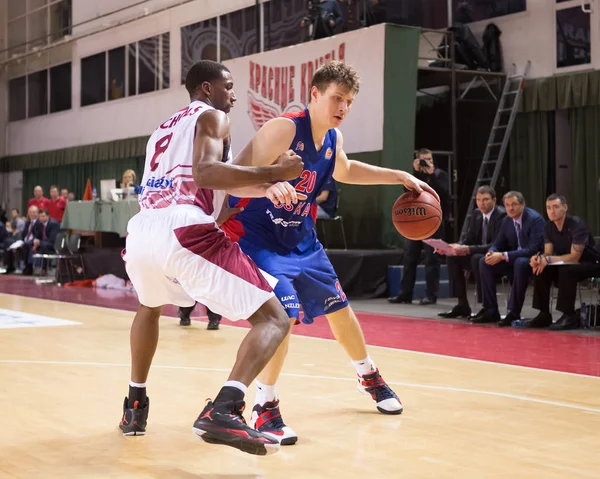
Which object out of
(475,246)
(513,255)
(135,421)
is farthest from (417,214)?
(475,246)

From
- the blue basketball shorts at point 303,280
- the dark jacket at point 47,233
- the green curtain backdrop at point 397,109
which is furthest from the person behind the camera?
the dark jacket at point 47,233

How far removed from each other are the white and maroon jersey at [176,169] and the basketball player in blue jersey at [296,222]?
1.04 feet

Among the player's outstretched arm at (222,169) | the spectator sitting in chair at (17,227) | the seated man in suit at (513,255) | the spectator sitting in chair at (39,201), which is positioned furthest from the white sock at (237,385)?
the spectator sitting in chair at (17,227)

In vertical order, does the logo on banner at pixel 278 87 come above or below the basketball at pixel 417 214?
above

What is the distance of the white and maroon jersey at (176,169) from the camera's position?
10.9 ft

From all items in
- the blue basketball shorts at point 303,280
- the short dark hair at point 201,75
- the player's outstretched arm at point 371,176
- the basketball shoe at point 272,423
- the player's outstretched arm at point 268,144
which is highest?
the short dark hair at point 201,75

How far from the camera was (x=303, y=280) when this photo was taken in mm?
3859

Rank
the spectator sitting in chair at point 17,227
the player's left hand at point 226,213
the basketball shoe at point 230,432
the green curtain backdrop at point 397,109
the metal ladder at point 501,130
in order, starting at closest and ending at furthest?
the basketball shoe at point 230,432
the player's left hand at point 226,213
the green curtain backdrop at point 397,109
the metal ladder at point 501,130
the spectator sitting in chair at point 17,227

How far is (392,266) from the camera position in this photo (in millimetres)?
10727

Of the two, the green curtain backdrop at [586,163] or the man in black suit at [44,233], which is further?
the man in black suit at [44,233]

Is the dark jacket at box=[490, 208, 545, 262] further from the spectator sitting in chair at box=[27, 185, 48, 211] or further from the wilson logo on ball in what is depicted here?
the spectator sitting in chair at box=[27, 185, 48, 211]

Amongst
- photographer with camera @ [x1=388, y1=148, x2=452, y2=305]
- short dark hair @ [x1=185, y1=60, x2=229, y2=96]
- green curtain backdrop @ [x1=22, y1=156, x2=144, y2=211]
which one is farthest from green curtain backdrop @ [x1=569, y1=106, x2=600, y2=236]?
green curtain backdrop @ [x1=22, y1=156, x2=144, y2=211]

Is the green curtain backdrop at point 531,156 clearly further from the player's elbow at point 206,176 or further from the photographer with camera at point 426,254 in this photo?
the player's elbow at point 206,176

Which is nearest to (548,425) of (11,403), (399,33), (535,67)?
(11,403)
